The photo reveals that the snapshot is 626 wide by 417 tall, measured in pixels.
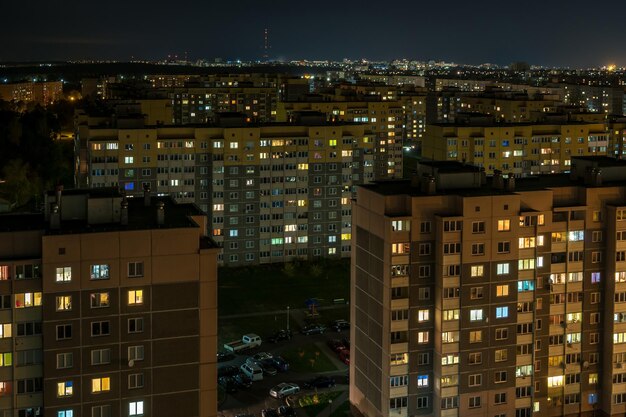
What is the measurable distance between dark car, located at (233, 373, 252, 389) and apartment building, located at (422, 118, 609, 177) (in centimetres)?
1941

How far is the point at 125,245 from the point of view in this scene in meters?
14.0

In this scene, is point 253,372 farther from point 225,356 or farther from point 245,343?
point 245,343

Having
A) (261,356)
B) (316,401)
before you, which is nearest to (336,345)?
(261,356)

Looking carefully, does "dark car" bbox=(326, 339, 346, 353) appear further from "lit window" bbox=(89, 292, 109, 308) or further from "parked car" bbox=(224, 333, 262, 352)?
"lit window" bbox=(89, 292, 109, 308)

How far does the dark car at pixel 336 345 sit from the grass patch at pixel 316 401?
3.02 meters

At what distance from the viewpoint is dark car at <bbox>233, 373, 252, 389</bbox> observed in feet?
71.7

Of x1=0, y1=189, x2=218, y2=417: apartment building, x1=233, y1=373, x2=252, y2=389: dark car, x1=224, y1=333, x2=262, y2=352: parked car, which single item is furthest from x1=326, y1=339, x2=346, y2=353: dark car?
x1=0, y1=189, x2=218, y2=417: apartment building

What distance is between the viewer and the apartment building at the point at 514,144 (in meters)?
39.2

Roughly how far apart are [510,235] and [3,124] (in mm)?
39008

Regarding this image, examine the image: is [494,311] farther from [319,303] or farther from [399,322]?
[319,303]

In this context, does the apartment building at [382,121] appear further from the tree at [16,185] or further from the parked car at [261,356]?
the parked car at [261,356]

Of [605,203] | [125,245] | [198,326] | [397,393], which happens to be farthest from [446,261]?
[125,245]

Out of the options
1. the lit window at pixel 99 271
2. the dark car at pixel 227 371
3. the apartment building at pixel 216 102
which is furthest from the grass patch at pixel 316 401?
the apartment building at pixel 216 102

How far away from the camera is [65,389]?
539 inches
